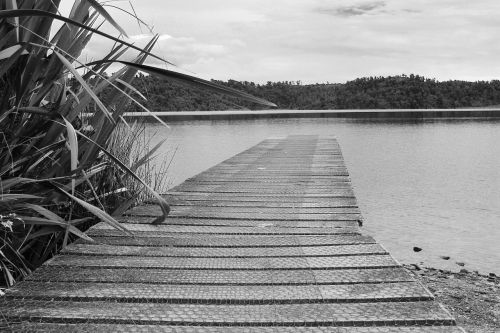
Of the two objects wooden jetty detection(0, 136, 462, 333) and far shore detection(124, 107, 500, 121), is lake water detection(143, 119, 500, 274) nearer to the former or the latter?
wooden jetty detection(0, 136, 462, 333)

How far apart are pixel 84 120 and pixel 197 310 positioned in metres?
1.89

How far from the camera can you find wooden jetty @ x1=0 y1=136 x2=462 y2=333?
1.53 meters

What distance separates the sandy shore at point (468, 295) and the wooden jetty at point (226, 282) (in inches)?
46.0

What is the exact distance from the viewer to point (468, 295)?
412 cm

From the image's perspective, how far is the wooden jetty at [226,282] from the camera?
153 centimetres

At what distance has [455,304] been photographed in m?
3.88

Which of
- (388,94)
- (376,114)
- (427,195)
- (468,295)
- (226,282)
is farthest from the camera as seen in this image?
(388,94)

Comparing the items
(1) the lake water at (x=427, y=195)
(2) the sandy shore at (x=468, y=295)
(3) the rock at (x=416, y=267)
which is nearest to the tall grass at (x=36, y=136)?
(1) the lake water at (x=427, y=195)

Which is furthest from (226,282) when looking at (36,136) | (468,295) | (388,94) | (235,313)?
(388,94)

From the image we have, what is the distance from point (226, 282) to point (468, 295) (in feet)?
9.41

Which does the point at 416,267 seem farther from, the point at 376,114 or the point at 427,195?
the point at 376,114

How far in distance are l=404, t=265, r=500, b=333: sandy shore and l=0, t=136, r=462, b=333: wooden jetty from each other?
1.17m

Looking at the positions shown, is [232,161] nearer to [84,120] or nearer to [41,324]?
[84,120]

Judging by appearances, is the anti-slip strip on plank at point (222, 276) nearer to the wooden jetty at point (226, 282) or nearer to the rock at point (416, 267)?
the wooden jetty at point (226, 282)
